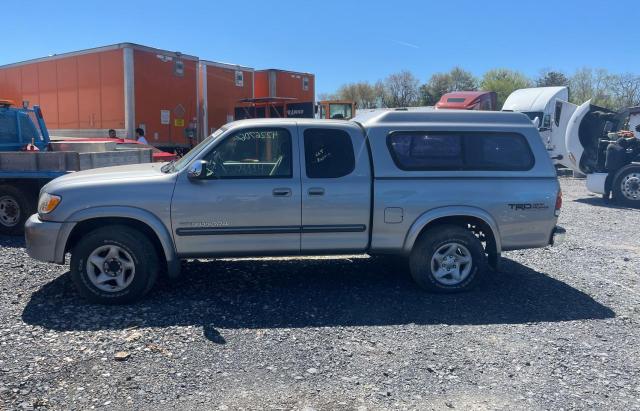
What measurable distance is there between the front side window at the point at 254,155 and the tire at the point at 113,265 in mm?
1034

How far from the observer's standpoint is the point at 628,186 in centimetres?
1331

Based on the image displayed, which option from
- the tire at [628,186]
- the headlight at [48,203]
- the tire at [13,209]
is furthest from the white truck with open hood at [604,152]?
the headlight at [48,203]

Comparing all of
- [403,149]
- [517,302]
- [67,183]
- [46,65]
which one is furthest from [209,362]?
[46,65]

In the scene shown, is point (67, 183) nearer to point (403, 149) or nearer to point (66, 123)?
point (403, 149)

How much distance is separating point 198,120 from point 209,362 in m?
12.8

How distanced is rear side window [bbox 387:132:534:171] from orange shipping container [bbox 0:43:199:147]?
32.9 ft

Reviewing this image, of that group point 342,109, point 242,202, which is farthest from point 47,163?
point 342,109

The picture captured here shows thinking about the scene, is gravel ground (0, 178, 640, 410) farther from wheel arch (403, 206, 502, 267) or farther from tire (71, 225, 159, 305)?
wheel arch (403, 206, 502, 267)

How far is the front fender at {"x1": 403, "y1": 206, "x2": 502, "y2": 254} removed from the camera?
221 inches

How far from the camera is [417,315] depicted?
5254 mm

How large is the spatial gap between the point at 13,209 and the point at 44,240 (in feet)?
12.5

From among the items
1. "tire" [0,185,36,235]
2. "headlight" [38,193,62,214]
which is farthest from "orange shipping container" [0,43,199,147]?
"headlight" [38,193,62,214]

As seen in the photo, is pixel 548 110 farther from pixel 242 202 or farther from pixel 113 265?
pixel 113 265

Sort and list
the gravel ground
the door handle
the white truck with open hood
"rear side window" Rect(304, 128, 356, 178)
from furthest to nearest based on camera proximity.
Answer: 1. the white truck with open hood
2. "rear side window" Rect(304, 128, 356, 178)
3. the door handle
4. the gravel ground
